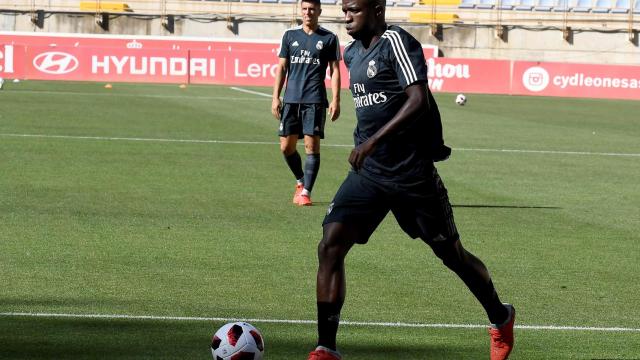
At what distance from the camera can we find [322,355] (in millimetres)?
6004

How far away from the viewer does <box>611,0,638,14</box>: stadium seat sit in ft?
185

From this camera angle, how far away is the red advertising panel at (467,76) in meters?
44.2

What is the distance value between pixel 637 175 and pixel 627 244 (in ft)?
21.4

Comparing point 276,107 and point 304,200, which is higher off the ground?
point 276,107

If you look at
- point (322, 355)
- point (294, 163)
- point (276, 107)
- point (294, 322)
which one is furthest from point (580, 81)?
point (322, 355)

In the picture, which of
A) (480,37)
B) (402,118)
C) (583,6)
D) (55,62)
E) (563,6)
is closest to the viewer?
(402,118)

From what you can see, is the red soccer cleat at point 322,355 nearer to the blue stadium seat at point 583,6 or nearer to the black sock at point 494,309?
the black sock at point 494,309

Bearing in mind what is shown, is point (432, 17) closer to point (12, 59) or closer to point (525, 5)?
point (525, 5)

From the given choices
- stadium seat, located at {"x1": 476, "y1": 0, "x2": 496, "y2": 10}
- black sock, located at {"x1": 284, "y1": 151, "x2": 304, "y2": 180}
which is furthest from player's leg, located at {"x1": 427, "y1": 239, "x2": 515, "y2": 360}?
stadium seat, located at {"x1": 476, "y1": 0, "x2": 496, "y2": 10}

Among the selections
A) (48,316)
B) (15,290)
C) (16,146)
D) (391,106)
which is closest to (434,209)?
(391,106)

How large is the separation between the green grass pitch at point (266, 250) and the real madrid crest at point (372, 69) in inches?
56.4

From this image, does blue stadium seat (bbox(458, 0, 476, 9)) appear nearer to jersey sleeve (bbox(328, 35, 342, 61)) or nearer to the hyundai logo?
the hyundai logo

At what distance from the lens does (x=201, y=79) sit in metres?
43.9

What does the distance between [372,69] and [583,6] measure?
173ft
